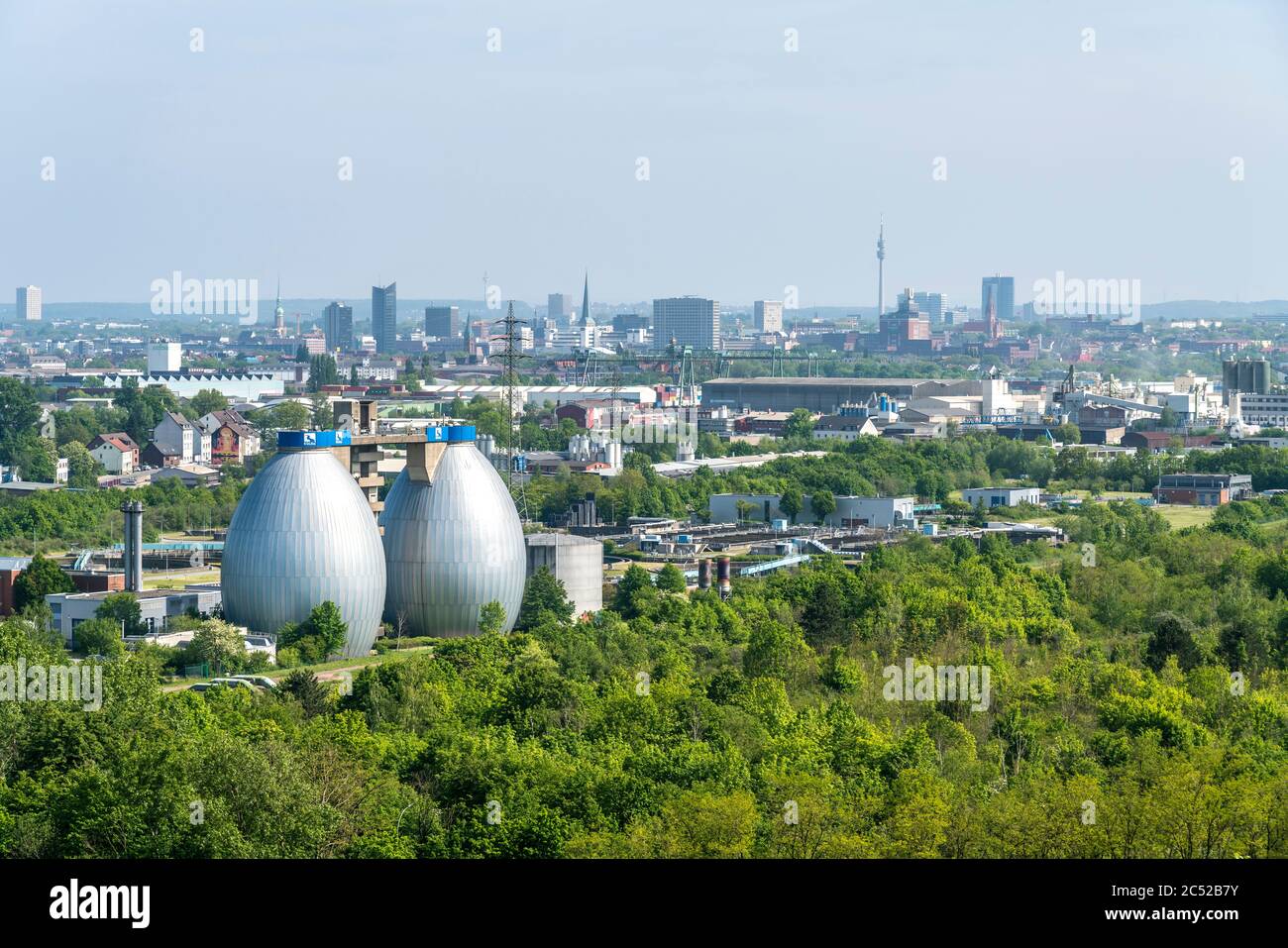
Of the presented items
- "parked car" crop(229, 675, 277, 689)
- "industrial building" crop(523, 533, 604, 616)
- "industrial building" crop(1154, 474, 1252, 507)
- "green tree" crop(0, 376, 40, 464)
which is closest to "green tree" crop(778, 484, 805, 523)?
"industrial building" crop(1154, 474, 1252, 507)

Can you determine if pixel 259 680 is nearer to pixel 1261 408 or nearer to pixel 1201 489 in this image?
pixel 1201 489

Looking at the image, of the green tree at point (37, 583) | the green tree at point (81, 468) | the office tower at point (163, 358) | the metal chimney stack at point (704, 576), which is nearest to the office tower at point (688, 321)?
the office tower at point (163, 358)

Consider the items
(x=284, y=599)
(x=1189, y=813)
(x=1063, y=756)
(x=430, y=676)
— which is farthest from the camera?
(x=284, y=599)

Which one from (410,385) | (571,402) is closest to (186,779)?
(571,402)

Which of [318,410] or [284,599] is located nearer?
[284,599]

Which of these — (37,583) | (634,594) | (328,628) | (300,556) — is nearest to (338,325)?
(634,594)

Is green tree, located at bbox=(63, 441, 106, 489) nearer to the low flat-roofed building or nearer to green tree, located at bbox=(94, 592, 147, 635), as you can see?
the low flat-roofed building
